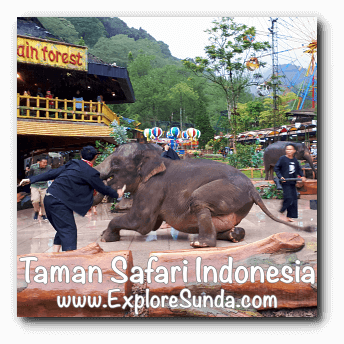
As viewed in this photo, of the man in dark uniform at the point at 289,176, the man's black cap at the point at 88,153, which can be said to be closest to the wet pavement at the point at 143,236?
the man in dark uniform at the point at 289,176

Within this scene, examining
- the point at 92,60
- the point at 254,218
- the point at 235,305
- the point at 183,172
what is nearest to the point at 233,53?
the point at 92,60

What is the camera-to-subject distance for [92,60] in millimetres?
12961

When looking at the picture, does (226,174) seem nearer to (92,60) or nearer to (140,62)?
(92,60)

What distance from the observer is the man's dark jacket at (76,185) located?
3.07 m

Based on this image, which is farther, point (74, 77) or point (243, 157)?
point (74, 77)

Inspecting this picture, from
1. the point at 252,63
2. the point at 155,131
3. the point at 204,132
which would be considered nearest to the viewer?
the point at 155,131

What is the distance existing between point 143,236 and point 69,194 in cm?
190

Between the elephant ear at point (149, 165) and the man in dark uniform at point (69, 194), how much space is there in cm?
88

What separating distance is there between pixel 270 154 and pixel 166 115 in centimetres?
3705

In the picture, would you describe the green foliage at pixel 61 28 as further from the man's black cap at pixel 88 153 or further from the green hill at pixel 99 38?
the man's black cap at pixel 88 153

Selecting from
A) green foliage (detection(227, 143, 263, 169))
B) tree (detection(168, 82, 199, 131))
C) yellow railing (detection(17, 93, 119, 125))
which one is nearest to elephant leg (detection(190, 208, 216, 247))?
yellow railing (detection(17, 93, 119, 125))

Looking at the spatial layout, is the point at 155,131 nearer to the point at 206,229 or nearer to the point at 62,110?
the point at 62,110

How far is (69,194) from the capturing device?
308cm

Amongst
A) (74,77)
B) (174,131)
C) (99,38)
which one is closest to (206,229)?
(74,77)
